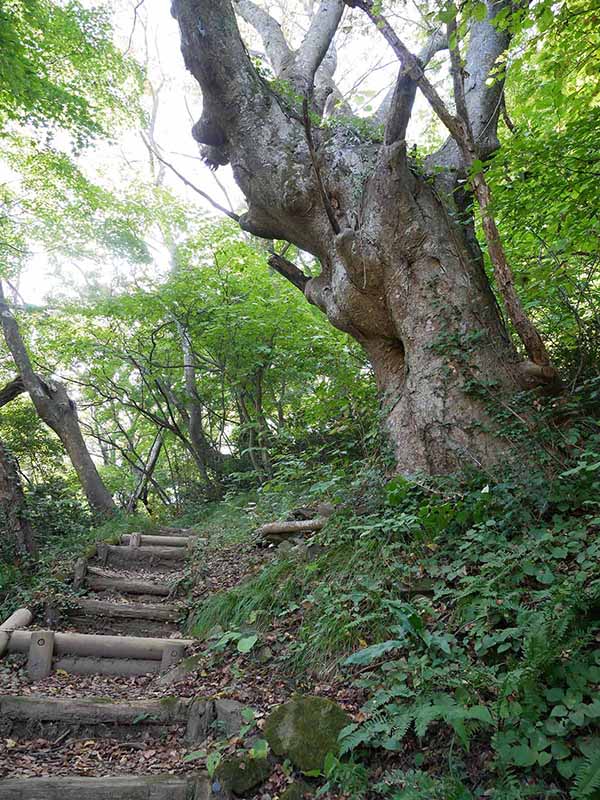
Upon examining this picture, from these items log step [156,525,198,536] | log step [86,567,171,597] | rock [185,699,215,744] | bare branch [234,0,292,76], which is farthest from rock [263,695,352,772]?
bare branch [234,0,292,76]

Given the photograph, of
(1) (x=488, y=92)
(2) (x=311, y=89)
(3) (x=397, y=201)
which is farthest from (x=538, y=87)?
(2) (x=311, y=89)

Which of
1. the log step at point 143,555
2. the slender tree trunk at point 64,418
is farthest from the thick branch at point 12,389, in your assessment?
the log step at point 143,555

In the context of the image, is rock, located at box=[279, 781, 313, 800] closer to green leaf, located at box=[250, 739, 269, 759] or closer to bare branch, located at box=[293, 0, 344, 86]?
green leaf, located at box=[250, 739, 269, 759]

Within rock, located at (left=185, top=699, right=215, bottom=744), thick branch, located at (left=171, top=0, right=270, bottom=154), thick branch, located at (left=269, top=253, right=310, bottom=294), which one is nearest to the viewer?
rock, located at (left=185, top=699, right=215, bottom=744)

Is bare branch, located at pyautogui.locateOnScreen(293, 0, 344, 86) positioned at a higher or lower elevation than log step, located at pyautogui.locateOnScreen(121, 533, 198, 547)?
higher

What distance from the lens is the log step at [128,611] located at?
15.3ft

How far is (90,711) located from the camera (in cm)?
306

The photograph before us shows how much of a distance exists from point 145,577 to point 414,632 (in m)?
4.46

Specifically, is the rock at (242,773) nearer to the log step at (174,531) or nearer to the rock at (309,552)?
the rock at (309,552)

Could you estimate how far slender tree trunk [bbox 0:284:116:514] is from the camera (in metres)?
9.06

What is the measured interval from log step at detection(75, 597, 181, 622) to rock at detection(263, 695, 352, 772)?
2.58 metres

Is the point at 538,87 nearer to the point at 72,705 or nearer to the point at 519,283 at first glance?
the point at 519,283

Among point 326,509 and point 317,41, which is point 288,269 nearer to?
point 326,509

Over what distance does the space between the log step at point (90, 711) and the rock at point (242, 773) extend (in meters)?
0.81
